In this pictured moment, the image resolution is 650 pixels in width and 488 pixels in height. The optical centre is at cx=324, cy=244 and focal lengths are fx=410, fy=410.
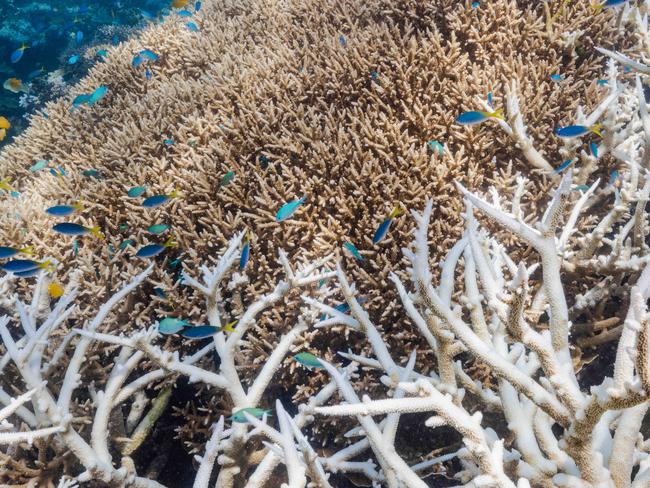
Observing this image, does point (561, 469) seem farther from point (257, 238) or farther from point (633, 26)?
point (633, 26)

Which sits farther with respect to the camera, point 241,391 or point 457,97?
point 457,97

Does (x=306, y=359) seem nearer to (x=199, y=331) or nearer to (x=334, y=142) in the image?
(x=199, y=331)

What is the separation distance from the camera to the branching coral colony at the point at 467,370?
1.39m

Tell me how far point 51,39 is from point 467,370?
1576 cm

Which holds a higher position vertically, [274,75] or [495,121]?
[274,75]

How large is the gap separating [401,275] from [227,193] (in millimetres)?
1470

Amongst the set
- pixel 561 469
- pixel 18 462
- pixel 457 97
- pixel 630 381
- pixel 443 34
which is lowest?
pixel 561 469

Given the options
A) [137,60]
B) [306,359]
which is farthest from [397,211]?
[137,60]

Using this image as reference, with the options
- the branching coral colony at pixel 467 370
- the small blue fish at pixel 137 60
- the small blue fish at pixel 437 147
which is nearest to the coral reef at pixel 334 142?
the small blue fish at pixel 437 147

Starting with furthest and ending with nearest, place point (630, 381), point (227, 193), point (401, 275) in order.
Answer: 1. point (227, 193)
2. point (401, 275)
3. point (630, 381)

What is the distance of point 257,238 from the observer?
2998mm

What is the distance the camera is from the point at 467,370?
270cm

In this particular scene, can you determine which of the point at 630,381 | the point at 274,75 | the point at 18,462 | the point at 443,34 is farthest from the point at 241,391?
the point at 443,34

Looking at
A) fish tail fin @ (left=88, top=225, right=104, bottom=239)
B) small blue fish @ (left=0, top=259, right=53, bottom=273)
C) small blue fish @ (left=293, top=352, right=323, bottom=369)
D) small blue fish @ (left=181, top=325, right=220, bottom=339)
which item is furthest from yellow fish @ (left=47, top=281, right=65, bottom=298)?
small blue fish @ (left=293, top=352, right=323, bottom=369)
